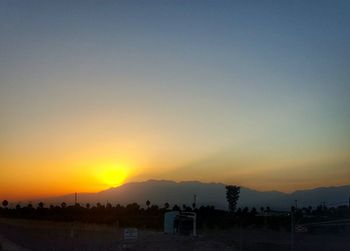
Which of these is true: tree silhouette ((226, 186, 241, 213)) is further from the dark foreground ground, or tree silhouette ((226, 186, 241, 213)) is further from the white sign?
the white sign

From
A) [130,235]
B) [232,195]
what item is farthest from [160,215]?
Result: [130,235]

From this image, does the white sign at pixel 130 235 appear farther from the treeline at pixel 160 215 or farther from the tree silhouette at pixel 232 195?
the tree silhouette at pixel 232 195

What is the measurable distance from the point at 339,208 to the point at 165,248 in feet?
91.6

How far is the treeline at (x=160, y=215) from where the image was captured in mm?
59312

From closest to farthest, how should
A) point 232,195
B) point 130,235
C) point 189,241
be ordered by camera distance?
point 189,241 < point 130,235 < point 232,195

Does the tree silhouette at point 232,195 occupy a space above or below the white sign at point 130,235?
above

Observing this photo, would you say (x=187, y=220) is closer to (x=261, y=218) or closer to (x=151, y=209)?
(x=261, y=218)

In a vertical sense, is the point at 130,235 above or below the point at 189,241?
above

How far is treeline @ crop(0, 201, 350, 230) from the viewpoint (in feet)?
195

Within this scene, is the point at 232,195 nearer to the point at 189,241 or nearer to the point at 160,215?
the point at 160,215

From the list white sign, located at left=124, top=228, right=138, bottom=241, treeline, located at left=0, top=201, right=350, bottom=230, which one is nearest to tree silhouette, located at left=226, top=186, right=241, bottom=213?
treeline, located at left=0, top=201, right=350, bottom=230

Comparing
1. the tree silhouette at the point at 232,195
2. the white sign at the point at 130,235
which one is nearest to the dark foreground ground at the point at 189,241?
the white sign at the point at 130,235

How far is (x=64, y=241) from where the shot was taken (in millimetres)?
53812

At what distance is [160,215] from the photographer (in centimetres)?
8412
